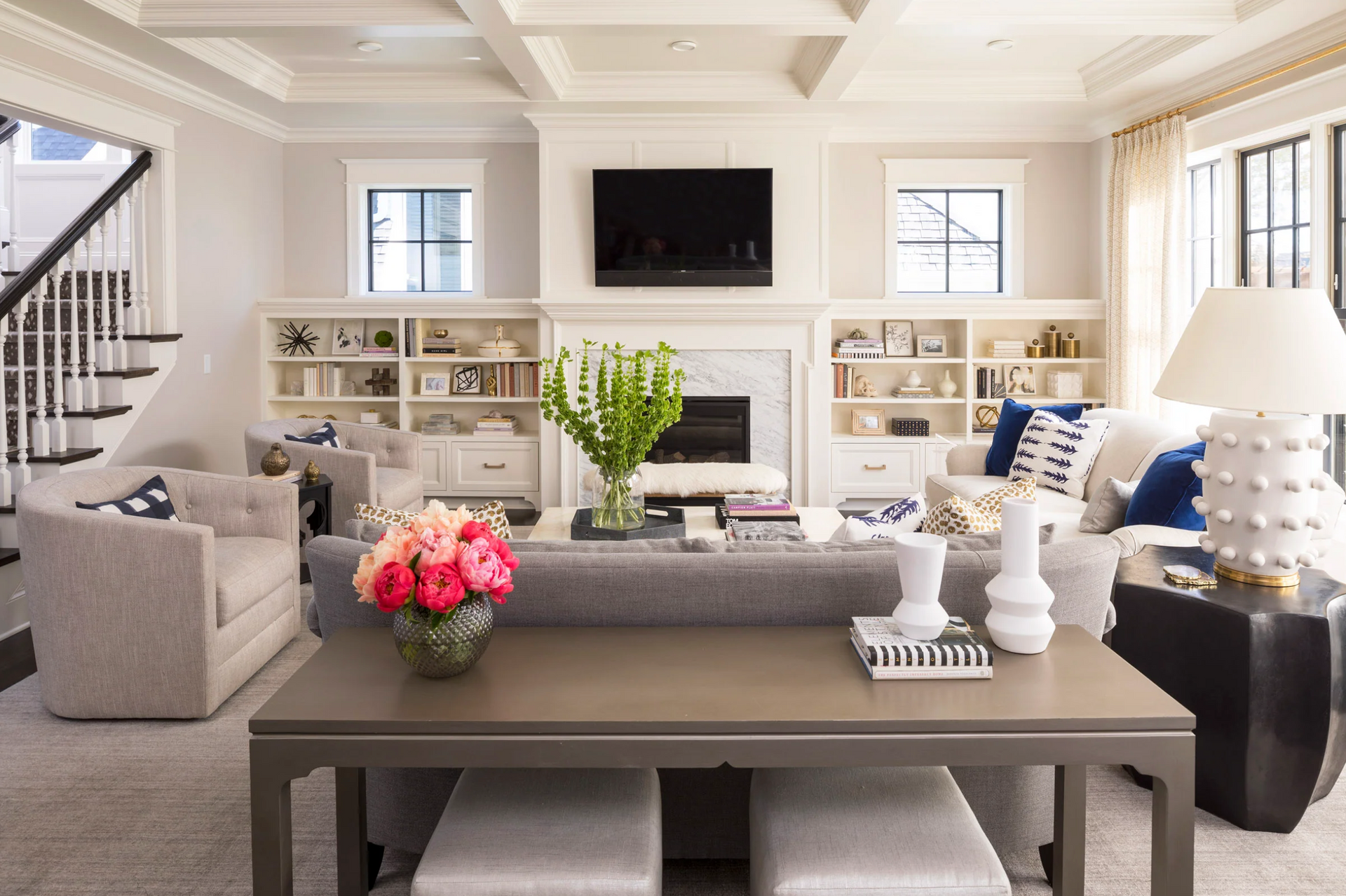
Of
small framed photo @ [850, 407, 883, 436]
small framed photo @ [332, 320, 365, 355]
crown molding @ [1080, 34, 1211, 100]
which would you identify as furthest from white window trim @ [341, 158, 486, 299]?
crown molding @ [1080, 34, 1211, 100]

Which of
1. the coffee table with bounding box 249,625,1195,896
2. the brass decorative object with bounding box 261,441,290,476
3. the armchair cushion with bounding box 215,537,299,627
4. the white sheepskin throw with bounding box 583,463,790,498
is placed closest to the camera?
the coffee table with bounding box 249,625,1195,896

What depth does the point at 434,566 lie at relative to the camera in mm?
1613

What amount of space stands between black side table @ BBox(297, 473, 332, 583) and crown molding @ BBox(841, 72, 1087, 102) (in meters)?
3.75

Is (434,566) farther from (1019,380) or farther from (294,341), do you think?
(1019,380)

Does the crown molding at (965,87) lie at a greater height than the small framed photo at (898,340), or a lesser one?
greater

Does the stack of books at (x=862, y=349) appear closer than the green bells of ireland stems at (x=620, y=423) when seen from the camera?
No

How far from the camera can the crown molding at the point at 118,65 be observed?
13.3 feet

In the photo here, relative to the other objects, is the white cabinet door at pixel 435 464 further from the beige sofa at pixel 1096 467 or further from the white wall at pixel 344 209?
the beige sofa at pixel 1096 467

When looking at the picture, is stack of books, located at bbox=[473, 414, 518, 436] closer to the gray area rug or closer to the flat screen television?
the flat screen television

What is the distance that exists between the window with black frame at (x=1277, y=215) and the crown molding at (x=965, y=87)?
43.9 inches

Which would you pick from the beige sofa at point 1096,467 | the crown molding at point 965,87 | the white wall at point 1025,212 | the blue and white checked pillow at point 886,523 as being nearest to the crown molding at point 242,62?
the crown molding at point 965,87

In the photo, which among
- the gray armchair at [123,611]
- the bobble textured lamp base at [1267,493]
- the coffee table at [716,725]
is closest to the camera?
the coffee table at [716,725]

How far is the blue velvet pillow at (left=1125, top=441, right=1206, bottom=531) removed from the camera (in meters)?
3.16

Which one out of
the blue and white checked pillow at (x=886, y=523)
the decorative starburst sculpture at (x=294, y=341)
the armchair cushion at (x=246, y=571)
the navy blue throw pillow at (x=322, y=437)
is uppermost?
the decorative starburst sculpture at (x=294, y=341)
